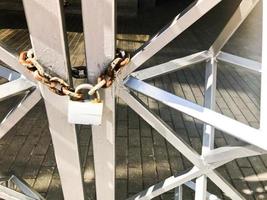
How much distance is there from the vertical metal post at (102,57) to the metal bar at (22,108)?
0.18 meters

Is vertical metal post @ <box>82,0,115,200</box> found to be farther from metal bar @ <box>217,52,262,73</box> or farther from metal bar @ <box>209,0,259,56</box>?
metal bar @ <box>217,52,262,73</box>

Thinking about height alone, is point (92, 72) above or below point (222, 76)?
below

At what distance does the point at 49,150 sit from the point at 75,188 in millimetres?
1524

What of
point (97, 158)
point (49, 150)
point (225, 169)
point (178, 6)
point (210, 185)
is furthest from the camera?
point (178, 6)

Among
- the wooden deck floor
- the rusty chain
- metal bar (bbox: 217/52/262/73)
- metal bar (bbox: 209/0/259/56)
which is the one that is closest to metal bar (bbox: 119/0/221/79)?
the rusty chain

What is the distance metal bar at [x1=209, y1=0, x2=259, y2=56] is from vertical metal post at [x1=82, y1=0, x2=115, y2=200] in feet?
1.80

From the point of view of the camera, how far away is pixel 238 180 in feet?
7.50

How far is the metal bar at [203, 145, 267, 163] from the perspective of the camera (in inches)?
35.5

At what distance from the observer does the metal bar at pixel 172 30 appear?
780 millimetres

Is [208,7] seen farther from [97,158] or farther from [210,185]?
[210,185]

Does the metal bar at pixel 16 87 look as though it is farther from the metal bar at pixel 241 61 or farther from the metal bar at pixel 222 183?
the metal bar at pixel 241 61

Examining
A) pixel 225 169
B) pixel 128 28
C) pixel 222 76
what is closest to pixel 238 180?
pixel 225 169

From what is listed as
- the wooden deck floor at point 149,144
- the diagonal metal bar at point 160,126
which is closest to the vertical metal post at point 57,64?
the diagonal metal bar at point 160,126

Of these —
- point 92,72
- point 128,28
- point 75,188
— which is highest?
point 128,28
